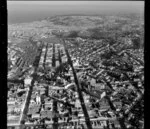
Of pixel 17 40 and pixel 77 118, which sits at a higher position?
pixel 17 40

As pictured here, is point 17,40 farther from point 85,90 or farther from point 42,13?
point 85,90

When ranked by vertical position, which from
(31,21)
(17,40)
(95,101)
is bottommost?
(95,101)

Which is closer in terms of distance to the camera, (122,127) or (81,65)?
(122,127)

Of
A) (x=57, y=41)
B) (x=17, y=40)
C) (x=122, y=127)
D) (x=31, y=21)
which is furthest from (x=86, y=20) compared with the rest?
(x=122, y=127)
